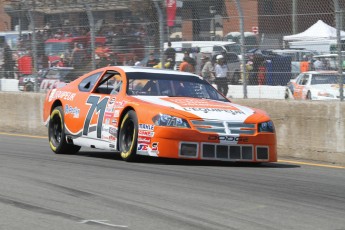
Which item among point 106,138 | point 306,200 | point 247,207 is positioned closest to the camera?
point 247,207

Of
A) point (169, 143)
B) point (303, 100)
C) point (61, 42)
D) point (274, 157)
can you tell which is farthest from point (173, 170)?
point (61, 42)

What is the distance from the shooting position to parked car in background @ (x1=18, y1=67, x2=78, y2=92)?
1886cm

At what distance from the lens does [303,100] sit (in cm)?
1355

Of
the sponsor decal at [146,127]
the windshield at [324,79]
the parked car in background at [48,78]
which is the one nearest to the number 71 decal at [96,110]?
the sponsor decal at [146,127]

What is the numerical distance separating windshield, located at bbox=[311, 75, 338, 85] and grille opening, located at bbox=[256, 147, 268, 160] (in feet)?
7.82

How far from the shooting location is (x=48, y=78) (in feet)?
63.6

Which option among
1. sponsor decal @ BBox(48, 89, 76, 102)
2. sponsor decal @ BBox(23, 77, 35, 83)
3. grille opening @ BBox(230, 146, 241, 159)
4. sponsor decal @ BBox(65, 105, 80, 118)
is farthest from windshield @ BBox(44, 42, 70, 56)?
grille opening @ BBox(230, 146, 241, 159)

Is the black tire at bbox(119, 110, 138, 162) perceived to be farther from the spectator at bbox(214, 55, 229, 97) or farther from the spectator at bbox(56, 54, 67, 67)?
the spectator at bbox(56, 54, 67, 67)

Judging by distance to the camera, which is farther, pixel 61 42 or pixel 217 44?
pixel 61 42

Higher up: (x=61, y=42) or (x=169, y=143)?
(x=61, y=42)

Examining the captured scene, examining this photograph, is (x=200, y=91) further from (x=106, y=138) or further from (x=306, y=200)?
(x=306, y=200)

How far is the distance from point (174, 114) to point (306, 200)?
3.14 m

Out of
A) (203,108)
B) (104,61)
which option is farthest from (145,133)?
(104,61)

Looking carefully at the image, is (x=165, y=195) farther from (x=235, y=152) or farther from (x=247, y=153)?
(x=247, y=153)
